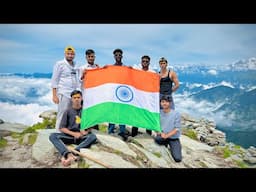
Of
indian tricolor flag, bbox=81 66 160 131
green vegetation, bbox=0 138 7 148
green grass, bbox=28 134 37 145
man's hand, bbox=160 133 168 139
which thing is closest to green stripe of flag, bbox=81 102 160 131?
indian tricolor flag, bbox=81 66 160 131

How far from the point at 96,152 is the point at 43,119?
2.17m

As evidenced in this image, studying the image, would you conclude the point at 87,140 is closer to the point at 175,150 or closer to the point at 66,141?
the point at 66,141

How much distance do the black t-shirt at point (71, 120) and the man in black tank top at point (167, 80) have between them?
1371 millimetres

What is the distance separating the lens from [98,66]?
17.5 feet

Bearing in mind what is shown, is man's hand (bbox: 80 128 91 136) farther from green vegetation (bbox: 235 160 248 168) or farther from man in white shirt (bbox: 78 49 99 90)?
green vegetation (bbox: 235 160 248 168)

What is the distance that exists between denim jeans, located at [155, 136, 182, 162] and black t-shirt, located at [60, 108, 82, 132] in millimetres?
1235

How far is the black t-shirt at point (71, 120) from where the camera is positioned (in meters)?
4.75

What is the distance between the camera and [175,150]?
5.15m

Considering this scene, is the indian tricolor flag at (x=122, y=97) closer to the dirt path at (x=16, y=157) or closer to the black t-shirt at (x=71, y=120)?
the black t-shirt at (x=71, y=120)

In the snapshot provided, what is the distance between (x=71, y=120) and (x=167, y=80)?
5.19 ft

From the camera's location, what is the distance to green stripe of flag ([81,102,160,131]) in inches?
196

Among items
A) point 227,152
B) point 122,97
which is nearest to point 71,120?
point 122,97
